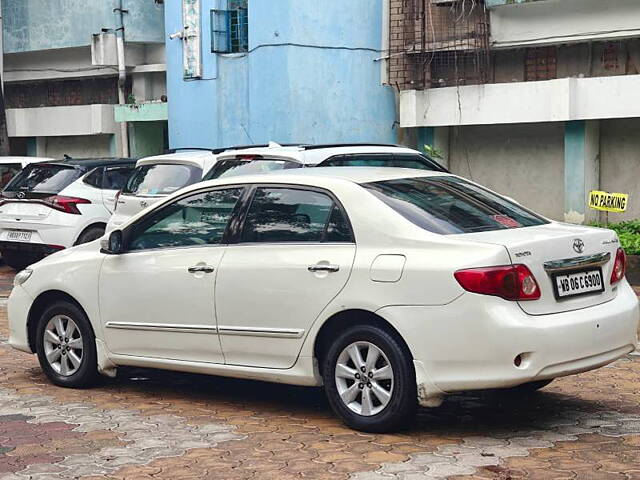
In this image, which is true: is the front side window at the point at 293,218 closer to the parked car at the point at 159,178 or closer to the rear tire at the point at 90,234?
the parked car at the point at 159,178

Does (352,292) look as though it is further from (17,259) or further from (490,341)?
(17,259)

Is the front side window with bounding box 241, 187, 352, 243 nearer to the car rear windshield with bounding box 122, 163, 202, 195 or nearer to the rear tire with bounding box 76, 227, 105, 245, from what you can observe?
the car rear windshield with bounding box 122, 163, 202, 195

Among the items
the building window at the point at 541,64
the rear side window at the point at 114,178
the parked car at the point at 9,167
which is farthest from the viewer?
the building window at the point at 541,64

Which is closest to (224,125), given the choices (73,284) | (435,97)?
(435,97)

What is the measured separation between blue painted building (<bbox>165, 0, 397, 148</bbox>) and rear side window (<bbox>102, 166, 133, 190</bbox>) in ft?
19.6

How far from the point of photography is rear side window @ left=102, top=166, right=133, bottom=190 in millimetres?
17062

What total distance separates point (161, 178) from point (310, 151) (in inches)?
102

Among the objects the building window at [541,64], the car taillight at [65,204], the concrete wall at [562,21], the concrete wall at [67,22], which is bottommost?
the car taillight at [65,204]

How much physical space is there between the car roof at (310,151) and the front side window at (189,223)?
3.73 metres

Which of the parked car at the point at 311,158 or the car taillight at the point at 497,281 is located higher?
the parked car at the point at 311,158

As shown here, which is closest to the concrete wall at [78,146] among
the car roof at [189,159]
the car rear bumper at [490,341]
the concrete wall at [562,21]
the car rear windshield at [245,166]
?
the concrete wall at [562,21]

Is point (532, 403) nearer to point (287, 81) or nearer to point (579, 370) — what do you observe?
point (579, 370)

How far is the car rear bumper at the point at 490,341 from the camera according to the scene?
6742 millimetres

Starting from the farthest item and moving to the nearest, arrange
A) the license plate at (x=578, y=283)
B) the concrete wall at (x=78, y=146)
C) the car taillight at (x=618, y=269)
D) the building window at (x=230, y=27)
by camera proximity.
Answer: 1. the concrete wall at (x=78, y=146)
2. the building window at (x=230, y=27)
3. the car taillight at (x=618, y=269)
4. the license plate at (x=578, y=283)
